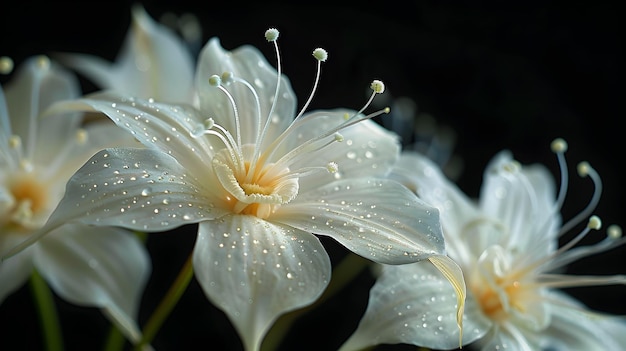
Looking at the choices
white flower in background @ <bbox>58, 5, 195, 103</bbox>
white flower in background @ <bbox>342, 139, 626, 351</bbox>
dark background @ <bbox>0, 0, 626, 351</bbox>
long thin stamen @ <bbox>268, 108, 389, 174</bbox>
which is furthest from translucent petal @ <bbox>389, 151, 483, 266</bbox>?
dark background @ <bbox>0, 0, 626, 351</bbox>

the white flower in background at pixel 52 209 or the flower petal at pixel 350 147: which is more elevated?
the flower petal at pixel 350 147

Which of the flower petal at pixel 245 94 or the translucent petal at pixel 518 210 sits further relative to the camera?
the translucent petal at pixel 518 210

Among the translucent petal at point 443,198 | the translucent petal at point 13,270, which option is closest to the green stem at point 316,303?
the translucent petal at point 443,198

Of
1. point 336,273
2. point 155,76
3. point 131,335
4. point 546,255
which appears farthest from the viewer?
point 336,273

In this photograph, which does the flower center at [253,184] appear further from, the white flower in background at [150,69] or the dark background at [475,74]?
the dark background at [475,74]

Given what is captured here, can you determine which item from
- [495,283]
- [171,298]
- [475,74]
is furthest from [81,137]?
[475,74]

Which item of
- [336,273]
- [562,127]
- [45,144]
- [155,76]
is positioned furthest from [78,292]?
[562,127]

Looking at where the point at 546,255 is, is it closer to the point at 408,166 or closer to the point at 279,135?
the point at 408,166
